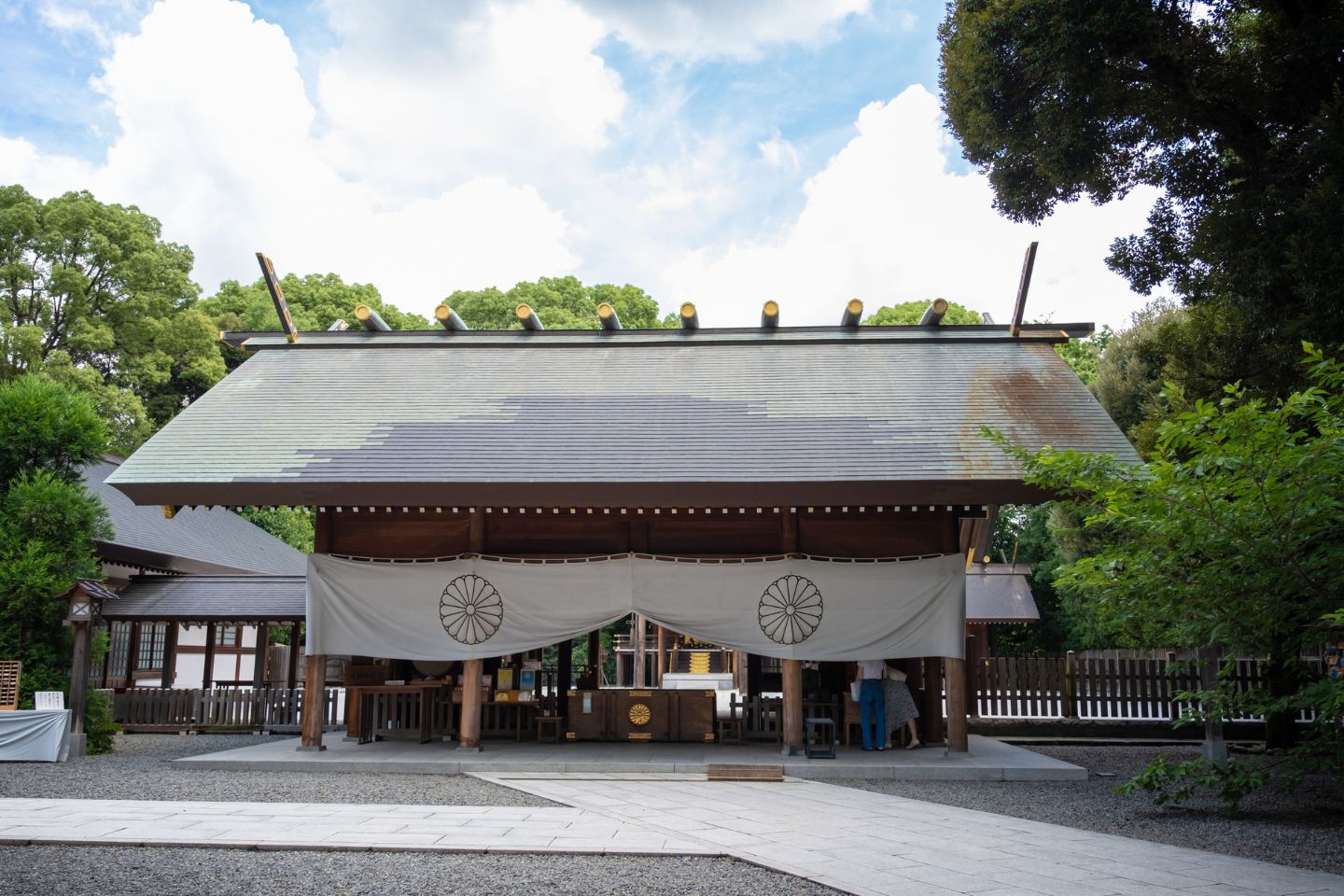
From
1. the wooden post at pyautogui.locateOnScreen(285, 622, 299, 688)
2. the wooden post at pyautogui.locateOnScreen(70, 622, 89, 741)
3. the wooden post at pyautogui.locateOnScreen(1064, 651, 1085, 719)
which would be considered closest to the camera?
the wooden post at pyautogui.locateOnScreen(70, 622, 89, 741)

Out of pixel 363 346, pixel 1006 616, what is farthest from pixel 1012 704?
pixel 363 346

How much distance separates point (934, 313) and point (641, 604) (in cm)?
540

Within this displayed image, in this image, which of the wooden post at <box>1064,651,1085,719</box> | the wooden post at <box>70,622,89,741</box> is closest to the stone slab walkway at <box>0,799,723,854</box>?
the wooden post at <box>70,622,89,741</box>

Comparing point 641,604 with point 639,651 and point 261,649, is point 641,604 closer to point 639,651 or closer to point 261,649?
point 261,649

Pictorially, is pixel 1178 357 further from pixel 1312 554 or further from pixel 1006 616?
pixel 1006 616

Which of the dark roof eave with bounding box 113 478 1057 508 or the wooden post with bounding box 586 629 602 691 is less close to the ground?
the dark roof eave with bounding box 113 478 1057 508

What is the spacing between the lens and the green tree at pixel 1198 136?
8.62m

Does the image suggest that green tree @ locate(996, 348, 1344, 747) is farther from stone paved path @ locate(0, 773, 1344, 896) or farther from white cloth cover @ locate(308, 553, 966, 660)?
white cloth cover @ locate(308, 553, 966, 660)

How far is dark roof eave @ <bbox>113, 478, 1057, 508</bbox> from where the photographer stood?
938 cm

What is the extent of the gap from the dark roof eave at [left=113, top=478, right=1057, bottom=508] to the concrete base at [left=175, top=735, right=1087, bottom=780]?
2.49 metres

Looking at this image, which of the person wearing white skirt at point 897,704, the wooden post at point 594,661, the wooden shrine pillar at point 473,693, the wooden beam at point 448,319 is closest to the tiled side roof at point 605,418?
the wooden beam at point 448,319

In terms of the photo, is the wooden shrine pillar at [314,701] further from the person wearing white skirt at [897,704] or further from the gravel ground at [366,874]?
the person wearing white skirt at [897,704]

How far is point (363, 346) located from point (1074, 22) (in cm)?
910

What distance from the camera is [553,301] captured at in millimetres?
33438
